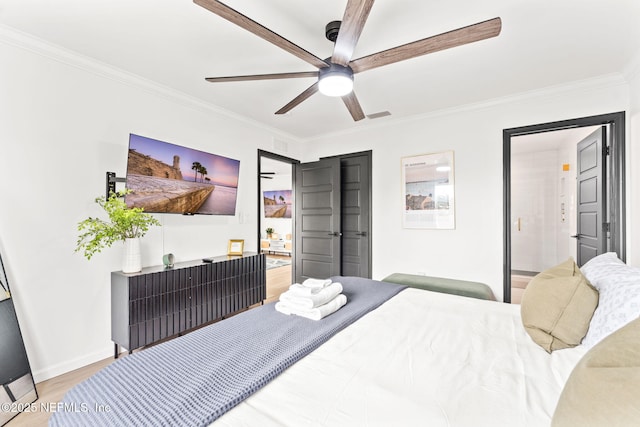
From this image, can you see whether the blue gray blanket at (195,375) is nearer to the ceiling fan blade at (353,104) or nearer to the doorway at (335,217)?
the ceiling fan blade at (353,104)

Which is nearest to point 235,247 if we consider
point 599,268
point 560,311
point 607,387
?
point 560,311

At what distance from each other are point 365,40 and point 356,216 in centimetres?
270

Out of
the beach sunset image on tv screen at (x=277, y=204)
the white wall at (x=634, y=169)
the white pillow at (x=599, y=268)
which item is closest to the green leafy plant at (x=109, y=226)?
the white pillow at (x=599, y=268)

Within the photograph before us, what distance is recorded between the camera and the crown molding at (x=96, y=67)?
2109mm

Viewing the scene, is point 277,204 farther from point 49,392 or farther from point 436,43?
point 436,43

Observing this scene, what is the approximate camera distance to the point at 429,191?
3.78 metres

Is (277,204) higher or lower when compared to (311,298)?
higher

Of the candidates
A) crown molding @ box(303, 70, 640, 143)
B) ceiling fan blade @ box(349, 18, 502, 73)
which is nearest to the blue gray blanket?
ceiling fan blade @ box(349, 18, 502, 73)

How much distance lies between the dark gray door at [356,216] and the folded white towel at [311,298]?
253 cm

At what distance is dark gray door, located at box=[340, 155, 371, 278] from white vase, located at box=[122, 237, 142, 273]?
2876 mm

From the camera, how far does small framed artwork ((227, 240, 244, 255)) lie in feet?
11.7

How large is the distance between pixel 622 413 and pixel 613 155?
11.4 feet

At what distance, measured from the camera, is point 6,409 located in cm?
176

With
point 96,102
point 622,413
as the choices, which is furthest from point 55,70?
point 622,413
